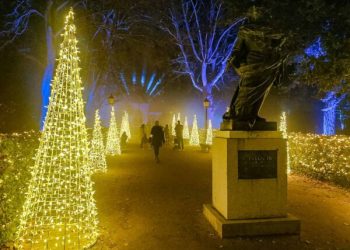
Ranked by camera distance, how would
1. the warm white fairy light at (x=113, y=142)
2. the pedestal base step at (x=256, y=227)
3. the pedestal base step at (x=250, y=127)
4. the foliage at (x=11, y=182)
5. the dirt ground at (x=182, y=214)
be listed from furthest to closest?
the warm white fairy light at (x=113, y=142), the pedestal base step at (x=250, y=127), the pedestal base step at (x=256, y=227), the dirt ground at (x=182, y=214), the foliage at (x=11, y=182)

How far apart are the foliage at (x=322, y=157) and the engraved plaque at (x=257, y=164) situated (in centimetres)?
555

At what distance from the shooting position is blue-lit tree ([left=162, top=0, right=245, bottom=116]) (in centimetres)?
2778

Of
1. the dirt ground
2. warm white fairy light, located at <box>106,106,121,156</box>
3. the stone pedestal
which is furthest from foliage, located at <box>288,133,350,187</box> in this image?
warm white fairy light, located at <box>106,106,121,156</box>

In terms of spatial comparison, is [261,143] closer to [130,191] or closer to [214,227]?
[214,227]

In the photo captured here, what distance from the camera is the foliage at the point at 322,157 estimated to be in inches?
426

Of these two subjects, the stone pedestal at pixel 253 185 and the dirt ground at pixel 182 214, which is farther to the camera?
the stone pedestal at pixel 253 185

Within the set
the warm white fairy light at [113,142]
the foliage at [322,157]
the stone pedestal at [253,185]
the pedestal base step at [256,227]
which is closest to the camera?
the pedestal base step at [256,227]

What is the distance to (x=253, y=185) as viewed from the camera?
610 centimetres

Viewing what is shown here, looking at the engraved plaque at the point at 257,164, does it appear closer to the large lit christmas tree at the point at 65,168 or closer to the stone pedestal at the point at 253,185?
the stone pedestal at the point at 253,185

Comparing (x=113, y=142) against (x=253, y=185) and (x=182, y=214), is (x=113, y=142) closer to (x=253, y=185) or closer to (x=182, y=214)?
(x=182, y=214)

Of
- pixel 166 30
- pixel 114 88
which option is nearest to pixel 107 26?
pixel 166 30

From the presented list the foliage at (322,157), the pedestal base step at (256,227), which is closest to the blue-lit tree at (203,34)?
the foliage at (322,157)

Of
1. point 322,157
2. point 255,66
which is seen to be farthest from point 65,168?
point 322,157

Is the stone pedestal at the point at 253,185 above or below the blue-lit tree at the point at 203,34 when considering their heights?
below
